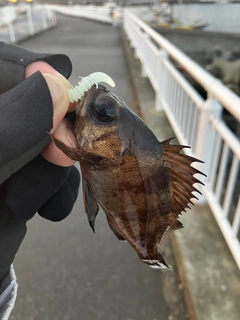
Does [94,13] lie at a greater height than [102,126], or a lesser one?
lesser

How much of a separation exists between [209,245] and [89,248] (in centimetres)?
113

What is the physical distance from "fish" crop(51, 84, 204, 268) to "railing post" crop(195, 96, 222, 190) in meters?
1.82

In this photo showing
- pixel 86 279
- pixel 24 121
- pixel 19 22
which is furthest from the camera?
pixel 19 22

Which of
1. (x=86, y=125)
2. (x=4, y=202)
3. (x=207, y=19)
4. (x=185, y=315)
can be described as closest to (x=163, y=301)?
(x=185, y=315)

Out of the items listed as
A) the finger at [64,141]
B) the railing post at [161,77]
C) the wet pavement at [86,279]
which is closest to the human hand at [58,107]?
the finger at [64,141]

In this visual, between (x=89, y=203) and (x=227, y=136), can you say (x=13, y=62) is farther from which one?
(x=227, y=136)

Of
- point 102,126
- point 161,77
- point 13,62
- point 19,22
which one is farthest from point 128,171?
point 19,22

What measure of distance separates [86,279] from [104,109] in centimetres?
207

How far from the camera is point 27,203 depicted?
1.31 metres

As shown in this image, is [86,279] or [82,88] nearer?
[82,88]

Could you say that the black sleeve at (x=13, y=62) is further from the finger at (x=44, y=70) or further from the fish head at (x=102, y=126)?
the fish head at (x=102, y=126)

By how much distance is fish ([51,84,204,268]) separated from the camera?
1136 mm

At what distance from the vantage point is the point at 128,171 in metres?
1.16

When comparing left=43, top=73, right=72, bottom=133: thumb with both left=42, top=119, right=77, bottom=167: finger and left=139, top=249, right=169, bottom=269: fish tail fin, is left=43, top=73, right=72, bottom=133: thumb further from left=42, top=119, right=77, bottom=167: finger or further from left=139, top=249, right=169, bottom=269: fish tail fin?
left=139, top=249, right=169, bottom=269: fish tail fin
